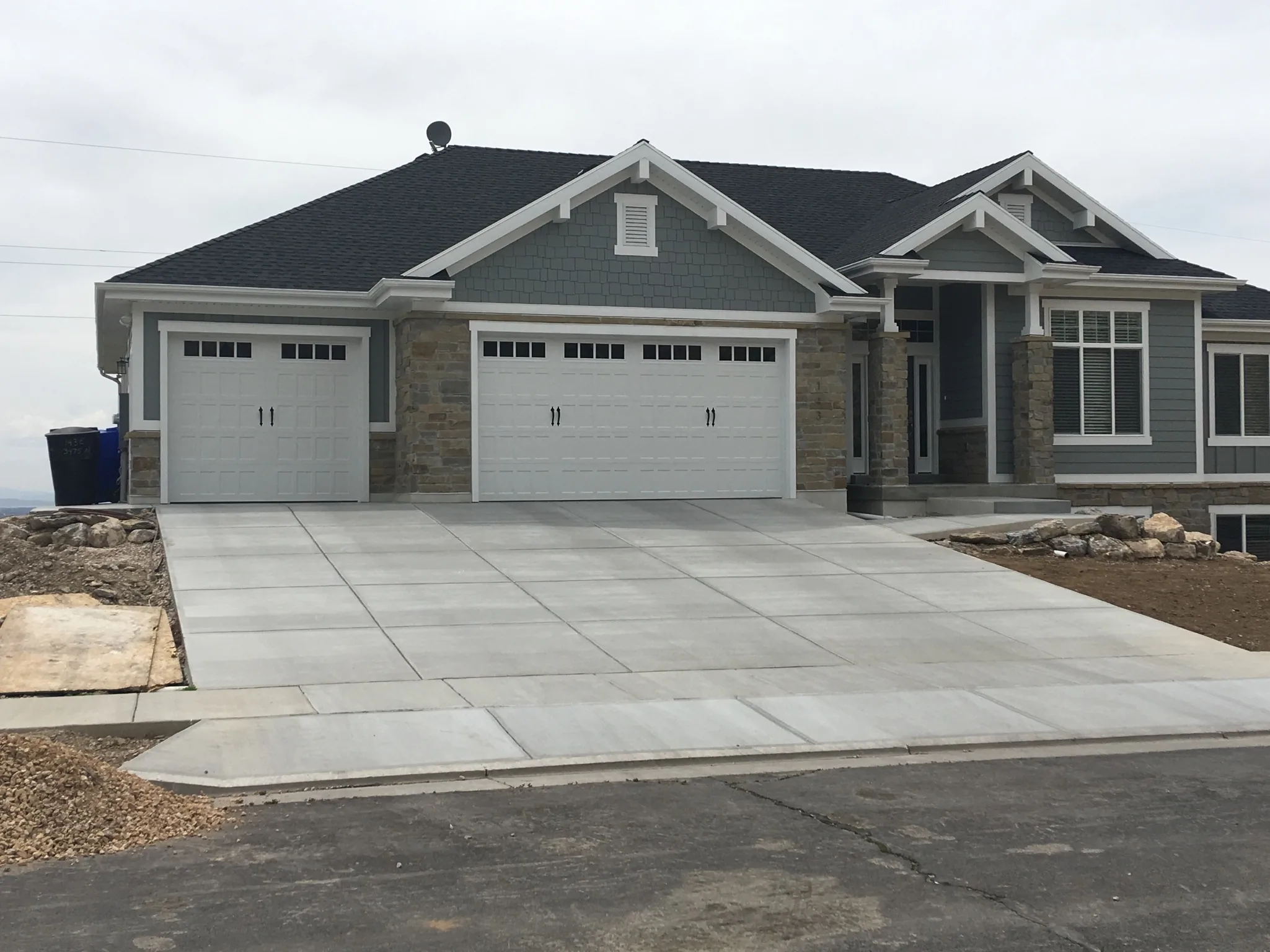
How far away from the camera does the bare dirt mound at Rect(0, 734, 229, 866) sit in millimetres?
6445

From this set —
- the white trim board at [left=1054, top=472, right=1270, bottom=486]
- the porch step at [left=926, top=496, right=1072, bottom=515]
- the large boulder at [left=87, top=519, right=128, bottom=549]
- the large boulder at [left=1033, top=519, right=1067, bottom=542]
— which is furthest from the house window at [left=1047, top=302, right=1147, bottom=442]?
the large boulder at [left=87, top=519, right=128, bottom=549]

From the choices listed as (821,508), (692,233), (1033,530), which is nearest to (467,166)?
(692,233)

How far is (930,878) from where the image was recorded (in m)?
6.12

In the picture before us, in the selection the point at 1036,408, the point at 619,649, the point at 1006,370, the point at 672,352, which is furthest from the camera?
the point at 1006,370

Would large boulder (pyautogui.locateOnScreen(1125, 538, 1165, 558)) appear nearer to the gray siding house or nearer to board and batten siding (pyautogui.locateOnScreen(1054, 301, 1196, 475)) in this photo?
the gray siding house

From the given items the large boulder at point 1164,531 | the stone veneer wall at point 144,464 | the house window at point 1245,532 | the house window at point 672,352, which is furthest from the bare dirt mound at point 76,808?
the house window at point 1245,532

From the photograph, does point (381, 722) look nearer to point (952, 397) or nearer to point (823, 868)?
point (823, 868)

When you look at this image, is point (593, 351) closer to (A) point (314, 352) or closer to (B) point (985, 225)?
(A) point (314, 352)

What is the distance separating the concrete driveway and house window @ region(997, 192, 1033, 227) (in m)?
7.89

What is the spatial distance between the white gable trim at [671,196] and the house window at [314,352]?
229 centimetres

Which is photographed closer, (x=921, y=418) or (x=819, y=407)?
(x=819, y=407)

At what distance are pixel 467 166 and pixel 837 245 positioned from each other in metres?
6.79

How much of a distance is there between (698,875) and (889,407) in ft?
52.0

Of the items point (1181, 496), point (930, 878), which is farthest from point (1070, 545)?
point (930, 878)
